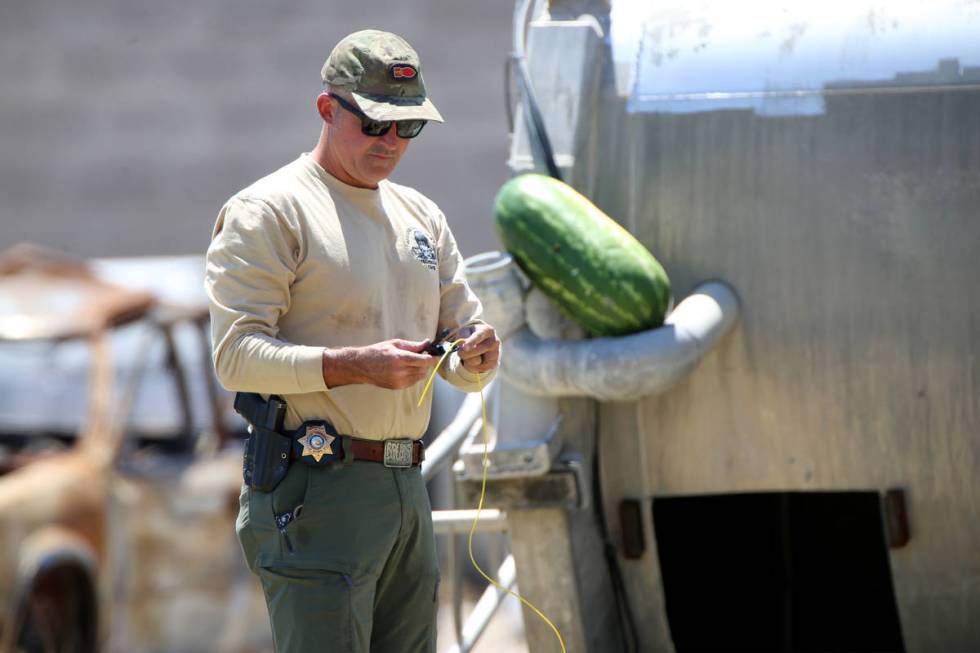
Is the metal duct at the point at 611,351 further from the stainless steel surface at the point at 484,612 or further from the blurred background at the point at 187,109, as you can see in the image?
the blurred background at the point at 187,109

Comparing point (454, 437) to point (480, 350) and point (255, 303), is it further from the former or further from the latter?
point (255, 303)

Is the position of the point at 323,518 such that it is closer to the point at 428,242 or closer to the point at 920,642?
the point at 428,242

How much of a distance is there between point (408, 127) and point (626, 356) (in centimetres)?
130

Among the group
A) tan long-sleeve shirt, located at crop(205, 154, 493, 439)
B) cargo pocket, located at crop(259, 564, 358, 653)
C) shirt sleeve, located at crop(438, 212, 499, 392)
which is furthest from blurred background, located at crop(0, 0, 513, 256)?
cargo pocket, located at crop(259, 564, 358, 653)

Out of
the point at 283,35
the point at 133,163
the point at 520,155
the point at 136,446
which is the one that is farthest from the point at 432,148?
the point at 520,155

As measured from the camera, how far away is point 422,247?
167 inches

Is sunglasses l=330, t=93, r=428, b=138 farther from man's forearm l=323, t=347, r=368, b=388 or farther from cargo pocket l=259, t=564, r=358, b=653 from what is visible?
cargo pocket l=259, t=564, r=358, b=653

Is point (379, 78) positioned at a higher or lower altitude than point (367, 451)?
higher

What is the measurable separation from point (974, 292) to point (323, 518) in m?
2.42

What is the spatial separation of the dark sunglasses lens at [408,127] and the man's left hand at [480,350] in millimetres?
543

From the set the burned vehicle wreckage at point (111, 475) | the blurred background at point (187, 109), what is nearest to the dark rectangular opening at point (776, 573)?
the burned vehicle wreckage at point (111, 475)

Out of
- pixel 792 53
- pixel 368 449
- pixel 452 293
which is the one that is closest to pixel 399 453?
pixel 368 449

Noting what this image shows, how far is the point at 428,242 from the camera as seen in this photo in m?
4.29

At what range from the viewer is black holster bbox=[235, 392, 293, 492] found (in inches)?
155
